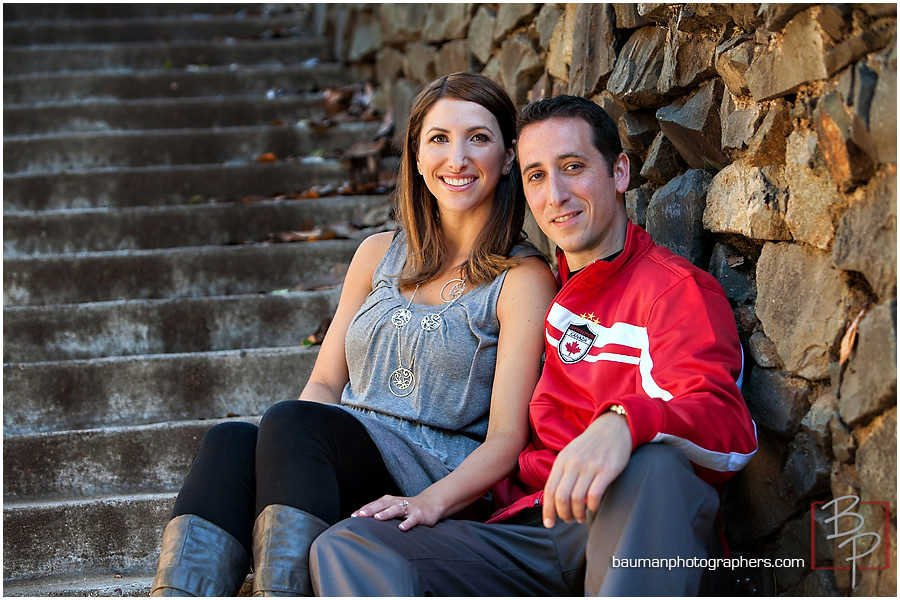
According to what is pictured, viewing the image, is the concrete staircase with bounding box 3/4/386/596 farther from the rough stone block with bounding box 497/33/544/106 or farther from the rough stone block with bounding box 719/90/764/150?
the rough stone block with bounding box 719/90/764/150

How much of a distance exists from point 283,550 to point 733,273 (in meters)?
0.98

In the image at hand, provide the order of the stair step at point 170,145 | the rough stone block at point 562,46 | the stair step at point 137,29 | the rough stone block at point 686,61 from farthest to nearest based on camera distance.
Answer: the stair step at point 137,29 < the stair step at point 170,145 < the rough stone block at point 562,46 < the rough stone block at point 686,61

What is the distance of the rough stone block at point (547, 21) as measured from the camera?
2684 mm

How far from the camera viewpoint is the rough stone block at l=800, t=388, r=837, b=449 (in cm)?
148

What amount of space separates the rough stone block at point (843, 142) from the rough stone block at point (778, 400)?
1.13ft

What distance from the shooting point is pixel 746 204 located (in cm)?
173

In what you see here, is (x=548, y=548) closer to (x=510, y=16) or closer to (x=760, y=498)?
(x=760, y=498)

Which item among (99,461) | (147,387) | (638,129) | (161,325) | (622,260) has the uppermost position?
(638,129)

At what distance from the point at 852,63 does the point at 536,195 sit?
64 centimetres

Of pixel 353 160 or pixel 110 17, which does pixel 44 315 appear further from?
pixel 110 17

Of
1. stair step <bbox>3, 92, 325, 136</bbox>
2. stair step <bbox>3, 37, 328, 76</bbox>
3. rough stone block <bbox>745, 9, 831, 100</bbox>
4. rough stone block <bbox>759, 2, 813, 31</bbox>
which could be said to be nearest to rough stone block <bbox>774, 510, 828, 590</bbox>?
rough stone block <bbox>745, 9, 831, 100</bbox>

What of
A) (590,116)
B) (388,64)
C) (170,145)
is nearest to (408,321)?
(590,116)

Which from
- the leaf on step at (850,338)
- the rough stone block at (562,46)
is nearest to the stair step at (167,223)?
the rough stone block at (562,46)

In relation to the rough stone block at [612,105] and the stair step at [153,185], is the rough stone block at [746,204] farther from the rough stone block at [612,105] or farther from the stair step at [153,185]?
the stair step at [153,185]
